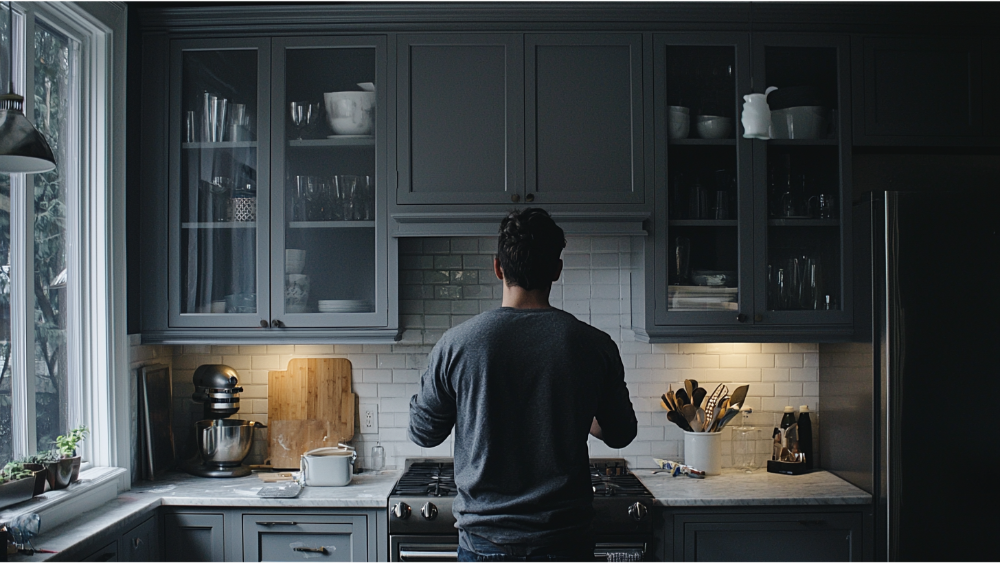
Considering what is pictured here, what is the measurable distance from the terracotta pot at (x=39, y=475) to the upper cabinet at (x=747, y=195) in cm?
208

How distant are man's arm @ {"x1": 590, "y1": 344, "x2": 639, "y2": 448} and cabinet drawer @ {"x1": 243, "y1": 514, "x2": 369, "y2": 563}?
1.10 meters

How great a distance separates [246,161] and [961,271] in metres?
2.60

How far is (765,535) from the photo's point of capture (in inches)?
104

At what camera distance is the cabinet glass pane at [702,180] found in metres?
2.82

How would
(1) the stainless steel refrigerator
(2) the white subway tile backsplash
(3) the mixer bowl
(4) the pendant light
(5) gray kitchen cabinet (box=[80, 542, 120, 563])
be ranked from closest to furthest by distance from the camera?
(4) the pendant light < (5) gray kitchen cabinet (box=[80, 542, 120, 563]) < (1) the stainless steel refrigerator < (3) the mixer bowl < (2) the white subway tile backsplash

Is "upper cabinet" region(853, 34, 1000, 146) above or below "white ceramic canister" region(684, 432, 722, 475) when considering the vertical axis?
above

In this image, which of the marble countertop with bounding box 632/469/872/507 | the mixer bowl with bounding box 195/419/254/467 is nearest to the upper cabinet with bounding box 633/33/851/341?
the marble countertop with bounding box 632/469/872/507

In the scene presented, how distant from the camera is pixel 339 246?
2828 millimetres

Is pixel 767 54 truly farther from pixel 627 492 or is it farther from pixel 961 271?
pixel 627 492

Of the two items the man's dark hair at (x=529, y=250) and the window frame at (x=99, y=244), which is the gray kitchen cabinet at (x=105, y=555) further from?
the man's dark hair at (x=529, y=250)

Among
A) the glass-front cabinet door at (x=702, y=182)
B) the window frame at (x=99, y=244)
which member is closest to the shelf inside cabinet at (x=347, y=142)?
the window frame at (x=99, y=244)

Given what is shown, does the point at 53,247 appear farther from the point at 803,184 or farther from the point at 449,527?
the point at 803,184

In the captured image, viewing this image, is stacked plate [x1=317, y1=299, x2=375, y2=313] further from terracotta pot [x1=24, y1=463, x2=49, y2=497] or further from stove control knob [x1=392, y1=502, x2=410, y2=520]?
terracotta pot [x1=24, y1=463, x2=49, y2=497]

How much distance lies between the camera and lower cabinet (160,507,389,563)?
8.57ft
